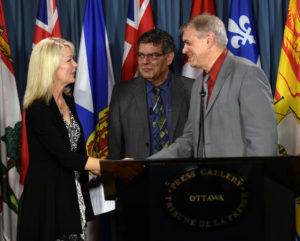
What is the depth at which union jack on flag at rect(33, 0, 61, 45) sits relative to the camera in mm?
4129

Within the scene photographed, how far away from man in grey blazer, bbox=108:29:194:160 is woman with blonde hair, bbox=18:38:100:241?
1.02 meters

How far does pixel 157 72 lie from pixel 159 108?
30 cm

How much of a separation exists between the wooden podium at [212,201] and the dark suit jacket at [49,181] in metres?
1.11

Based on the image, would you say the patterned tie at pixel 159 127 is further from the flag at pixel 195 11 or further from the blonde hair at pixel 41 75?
the blonde hair at pixel 41 75

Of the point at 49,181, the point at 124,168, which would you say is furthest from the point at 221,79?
the point at 49,181

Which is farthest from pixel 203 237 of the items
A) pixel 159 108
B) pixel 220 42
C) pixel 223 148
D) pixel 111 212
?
pixel 111 212

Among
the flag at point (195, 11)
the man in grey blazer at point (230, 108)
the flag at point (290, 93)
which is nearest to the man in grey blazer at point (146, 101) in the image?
the flag at point (195, 11)

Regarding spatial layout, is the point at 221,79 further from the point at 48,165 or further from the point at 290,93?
the point at 290,93

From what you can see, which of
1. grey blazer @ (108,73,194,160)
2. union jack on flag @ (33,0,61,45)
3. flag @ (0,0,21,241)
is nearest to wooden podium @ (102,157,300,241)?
grey blazer @ (108,73,194,160)

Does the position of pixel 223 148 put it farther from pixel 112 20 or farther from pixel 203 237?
pixel 112 20

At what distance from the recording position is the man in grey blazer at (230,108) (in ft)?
7.43

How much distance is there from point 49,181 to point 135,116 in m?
1.26

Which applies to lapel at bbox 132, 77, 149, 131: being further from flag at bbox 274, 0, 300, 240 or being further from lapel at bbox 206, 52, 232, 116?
lapel at bbox 206, 52, 232, 116

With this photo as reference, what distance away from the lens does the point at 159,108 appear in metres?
3.74
